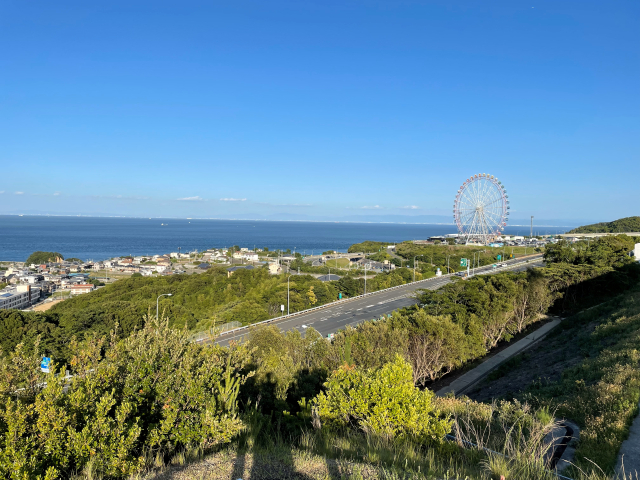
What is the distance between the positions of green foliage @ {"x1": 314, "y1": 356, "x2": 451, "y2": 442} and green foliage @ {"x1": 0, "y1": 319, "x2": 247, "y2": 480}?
196cm

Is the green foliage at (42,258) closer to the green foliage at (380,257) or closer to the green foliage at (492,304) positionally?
the green foliage at (380,257)

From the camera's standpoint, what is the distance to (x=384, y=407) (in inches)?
277

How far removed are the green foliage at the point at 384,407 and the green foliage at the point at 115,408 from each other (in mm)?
1958

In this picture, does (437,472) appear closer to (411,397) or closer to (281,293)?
(411,397)

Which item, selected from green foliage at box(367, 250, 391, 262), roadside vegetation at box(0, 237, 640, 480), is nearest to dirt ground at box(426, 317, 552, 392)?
roadside vegetation at box(0, 237, 640, 480)

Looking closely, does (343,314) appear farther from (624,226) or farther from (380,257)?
(624,226)

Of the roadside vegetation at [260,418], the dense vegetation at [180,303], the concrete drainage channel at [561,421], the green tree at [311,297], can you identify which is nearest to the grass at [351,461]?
the roadside vegetation at [260,418]

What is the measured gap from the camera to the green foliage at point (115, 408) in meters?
4.70

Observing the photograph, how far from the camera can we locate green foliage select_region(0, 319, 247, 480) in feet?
15.4

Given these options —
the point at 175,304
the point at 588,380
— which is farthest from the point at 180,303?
the point at 588,380

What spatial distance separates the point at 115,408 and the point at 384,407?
422cm

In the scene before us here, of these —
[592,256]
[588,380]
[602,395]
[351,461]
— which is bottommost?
[588,380]

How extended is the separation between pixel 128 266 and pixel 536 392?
8737 cm

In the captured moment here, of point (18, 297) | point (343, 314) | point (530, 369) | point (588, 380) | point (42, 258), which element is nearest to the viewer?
point (588, 380)
